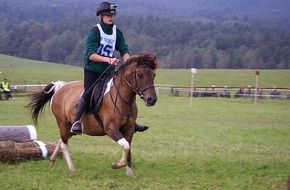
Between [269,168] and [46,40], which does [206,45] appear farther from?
[269,168]

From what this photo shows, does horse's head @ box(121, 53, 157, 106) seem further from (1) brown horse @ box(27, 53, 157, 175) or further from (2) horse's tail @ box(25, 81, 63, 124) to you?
(2) horse's tail @ box(25, 81, 63, 124)

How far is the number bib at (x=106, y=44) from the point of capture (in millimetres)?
8719

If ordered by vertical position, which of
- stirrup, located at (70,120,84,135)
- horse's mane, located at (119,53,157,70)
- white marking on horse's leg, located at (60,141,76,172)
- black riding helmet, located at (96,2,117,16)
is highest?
black riding helmet, located at (96,2,117,16)

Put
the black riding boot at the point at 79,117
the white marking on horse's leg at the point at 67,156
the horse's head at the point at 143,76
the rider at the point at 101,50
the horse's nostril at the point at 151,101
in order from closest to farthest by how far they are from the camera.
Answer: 1. the horse's nostril at the point at 151,101
2. the horse's head at the point at 143,76
3. the rider at the point at 101,50
4. the black riding boot at the point at 79,117
5. the white marking on horse's leg at the point at 67,156

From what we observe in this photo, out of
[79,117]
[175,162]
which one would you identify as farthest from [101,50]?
[175,162]

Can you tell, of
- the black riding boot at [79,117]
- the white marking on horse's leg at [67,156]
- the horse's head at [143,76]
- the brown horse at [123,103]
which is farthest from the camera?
the white marking on horse's leg at [67,156]

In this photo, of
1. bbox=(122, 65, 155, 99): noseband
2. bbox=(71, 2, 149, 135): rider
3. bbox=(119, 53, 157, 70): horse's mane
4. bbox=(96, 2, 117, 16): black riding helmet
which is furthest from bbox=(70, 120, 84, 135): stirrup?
bbox=(96, 2, 117, 16): black riding helmet

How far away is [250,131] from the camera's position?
59.6 feet

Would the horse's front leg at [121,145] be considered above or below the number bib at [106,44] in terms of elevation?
below

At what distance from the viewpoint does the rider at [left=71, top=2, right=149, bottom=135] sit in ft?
28.2

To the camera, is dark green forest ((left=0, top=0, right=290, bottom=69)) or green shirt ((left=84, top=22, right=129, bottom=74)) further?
dark green forest ((left=0, top=0, right=290, bottom=69))

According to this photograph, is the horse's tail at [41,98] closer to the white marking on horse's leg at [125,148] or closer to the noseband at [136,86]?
the noseband at [136,86]

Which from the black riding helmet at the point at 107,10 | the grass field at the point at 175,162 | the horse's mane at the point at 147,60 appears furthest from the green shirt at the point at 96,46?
the grass field at the point at 175,162

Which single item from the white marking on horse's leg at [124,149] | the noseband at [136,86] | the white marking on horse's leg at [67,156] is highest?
the noseband at [136,86]
